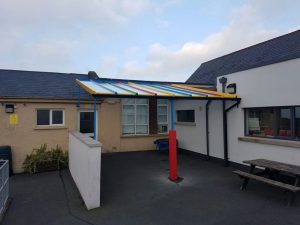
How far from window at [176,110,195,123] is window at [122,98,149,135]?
6.29ft

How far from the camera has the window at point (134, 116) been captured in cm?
1305

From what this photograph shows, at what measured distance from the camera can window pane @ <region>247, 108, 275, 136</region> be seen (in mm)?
7598

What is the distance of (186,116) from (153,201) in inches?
282

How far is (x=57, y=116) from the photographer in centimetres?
1066

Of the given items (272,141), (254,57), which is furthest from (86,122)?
(254,57)

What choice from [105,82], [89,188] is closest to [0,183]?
[89,188]

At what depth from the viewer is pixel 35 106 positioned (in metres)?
9.98

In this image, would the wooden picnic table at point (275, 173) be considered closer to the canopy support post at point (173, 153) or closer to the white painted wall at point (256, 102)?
the white painted wall at point (256, 102)

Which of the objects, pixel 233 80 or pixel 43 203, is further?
pixel 233 80

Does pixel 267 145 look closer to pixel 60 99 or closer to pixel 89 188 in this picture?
pixel 89 188

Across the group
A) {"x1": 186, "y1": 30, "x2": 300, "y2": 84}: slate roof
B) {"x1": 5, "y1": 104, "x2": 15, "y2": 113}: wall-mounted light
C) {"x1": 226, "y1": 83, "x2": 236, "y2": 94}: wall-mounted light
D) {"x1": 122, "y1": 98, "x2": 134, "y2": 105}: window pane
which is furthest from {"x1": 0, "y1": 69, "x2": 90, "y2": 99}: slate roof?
{"x1": 186, "y1": 30, "x2": 300, "y2": 84}: slate roof

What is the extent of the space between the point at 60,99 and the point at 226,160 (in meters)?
7.63

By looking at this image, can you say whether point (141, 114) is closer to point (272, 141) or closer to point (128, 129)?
point (128, 129)

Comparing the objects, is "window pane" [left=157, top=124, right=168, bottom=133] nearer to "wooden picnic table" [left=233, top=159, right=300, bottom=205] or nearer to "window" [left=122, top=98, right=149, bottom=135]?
"window" [left=122, top=98, right=149, bottom=135]
